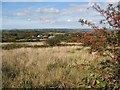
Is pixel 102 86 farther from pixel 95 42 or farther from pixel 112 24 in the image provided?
pixel 112 24

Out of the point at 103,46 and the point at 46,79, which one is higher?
the point at 103,46

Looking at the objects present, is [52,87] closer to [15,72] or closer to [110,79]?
[15,72]

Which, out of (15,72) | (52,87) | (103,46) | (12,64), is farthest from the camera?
(12,64)

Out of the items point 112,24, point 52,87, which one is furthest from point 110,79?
point 52,87

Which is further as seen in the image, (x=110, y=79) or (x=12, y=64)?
(x=12, y=64)

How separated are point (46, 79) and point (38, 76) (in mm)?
310

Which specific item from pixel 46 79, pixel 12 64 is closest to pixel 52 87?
pixel 46 79

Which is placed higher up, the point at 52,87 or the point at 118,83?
the point at 118,83

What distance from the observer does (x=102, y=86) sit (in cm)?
507

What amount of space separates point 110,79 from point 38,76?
111 inches

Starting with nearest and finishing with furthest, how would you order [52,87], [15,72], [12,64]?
[52,87] < [15,72] < [12,64]

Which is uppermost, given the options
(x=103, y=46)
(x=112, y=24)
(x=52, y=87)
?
(x=112, y=24)

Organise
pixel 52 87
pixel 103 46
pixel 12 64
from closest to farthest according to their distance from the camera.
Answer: pixel 103 46 < pixel 52 87 < pixel 12 64

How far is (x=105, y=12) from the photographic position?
5148mm
